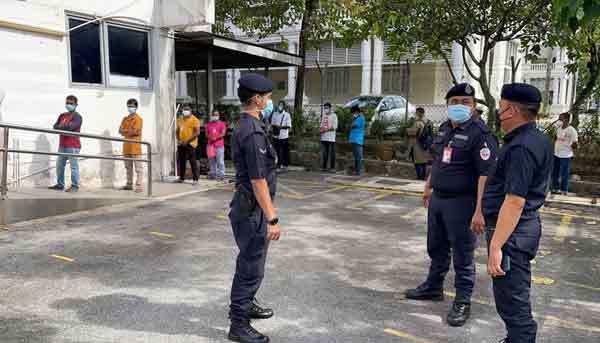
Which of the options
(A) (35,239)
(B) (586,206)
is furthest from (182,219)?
(B) (586,206)

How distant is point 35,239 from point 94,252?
1.04 meters

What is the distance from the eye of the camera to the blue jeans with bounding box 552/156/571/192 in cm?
949

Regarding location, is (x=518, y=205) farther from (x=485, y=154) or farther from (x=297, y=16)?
(x=297, y=16)

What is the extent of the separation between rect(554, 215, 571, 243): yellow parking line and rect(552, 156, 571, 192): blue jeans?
1.62m

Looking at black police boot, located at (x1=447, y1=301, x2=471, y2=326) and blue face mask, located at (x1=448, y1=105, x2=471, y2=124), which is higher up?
Answer: blue face mask, located at (x1=448, y1=105, x2=471, y2=124)

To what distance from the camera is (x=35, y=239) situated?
6230 mm

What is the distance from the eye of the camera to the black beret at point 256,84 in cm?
353

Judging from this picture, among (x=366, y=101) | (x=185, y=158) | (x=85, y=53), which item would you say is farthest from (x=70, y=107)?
(x=366, y=101)

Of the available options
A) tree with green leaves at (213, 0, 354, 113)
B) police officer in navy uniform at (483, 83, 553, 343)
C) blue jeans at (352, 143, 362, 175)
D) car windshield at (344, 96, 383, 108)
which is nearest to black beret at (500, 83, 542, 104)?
police officer in navy uniform at (483, 83, 553, 343)

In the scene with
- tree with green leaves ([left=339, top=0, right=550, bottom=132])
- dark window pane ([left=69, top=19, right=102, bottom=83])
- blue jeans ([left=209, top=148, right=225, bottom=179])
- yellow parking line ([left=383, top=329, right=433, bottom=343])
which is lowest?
yellow parking line ([left=383, top=329, right=433, bottom=343])

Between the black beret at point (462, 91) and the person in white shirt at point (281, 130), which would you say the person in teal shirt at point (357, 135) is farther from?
→ the black beret at point (462, 91)

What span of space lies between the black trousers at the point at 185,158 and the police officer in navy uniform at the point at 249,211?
674 centimetres

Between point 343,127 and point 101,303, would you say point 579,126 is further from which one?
point 101,303

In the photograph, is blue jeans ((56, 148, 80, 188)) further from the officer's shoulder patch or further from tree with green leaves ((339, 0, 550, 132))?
the officer's shoulder patch
